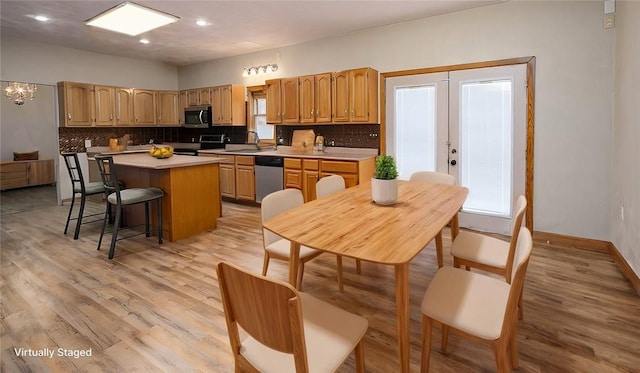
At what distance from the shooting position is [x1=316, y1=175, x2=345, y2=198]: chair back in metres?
2.78

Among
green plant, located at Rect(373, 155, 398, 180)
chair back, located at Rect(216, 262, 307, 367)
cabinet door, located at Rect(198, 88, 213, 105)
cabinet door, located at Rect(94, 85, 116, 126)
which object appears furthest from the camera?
cabinet door, located at Rect(198, 88, 213, 105)

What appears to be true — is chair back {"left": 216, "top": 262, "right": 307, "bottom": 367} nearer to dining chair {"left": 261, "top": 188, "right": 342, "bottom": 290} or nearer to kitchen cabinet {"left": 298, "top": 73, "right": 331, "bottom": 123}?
dining chair {"left": 261, "top": 188, "right": 342, "bottom": 290}

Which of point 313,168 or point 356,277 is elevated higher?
point 313,168

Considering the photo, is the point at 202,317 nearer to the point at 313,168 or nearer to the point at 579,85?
the point at 313,168

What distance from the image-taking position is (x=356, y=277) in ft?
9.58

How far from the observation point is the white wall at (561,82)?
345 cm

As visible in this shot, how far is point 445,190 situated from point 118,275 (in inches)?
111

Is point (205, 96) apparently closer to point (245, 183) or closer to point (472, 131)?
point (245, 183)

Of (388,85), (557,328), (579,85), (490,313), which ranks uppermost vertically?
(388,85)

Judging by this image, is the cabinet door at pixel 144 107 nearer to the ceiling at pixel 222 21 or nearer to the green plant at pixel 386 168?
the ceiling at pixel 222 21

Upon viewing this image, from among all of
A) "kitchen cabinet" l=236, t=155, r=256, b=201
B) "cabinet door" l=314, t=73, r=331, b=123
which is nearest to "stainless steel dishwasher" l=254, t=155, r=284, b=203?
"kitchen cabinet" l=236, t=155, r=256, b=201

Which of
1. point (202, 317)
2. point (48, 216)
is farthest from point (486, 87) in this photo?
point (48, 216)

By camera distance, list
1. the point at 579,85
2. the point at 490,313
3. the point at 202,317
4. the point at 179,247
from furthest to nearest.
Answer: the point at 179,247
the point at 579,85
the point at 202,317
the point at 490,313

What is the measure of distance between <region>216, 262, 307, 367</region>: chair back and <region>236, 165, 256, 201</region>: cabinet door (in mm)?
4617
